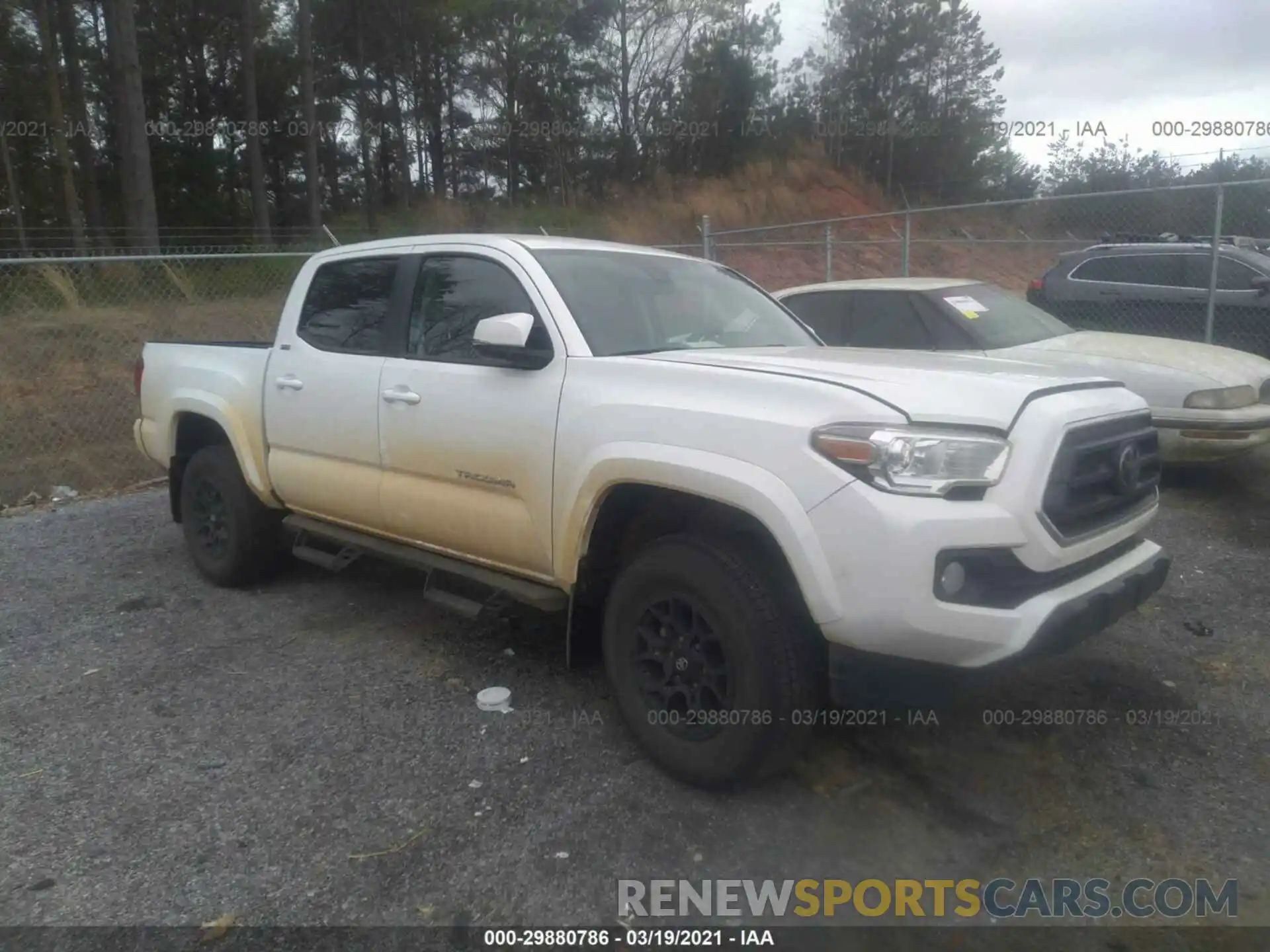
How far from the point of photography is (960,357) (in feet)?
12.1

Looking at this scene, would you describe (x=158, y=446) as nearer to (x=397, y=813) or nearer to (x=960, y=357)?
(x=397, y=813)

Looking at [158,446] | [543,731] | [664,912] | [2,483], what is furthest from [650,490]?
[2,483]

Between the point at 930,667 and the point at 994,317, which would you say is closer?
the point at 930,667

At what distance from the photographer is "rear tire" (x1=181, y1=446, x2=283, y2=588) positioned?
515 centimetres

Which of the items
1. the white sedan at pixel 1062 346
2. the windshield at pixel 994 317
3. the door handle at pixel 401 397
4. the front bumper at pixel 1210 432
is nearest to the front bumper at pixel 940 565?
the door handle at pixel 401 397

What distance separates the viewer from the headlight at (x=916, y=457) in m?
2.66

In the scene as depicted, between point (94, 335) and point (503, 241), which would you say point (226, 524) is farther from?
point (94, 335)

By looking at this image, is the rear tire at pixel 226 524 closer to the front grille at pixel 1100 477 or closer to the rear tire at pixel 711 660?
the rear tire at pixel 711 660

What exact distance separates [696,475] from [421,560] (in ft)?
5.43

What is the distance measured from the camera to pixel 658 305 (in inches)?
159

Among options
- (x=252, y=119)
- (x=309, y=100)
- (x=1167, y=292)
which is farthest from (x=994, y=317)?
(x=252, y=119)

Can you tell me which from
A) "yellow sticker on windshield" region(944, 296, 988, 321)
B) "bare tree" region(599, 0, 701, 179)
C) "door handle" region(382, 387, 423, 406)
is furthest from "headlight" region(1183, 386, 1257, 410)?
"bare tree" region(599, 0, 701, 179)

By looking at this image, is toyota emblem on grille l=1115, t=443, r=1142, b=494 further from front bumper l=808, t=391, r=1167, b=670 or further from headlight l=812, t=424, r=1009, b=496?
headlight l=812, t=424, r=1009, b=496

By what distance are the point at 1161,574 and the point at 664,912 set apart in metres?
2.03
